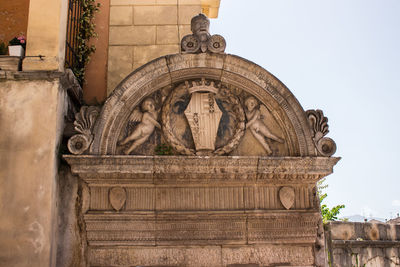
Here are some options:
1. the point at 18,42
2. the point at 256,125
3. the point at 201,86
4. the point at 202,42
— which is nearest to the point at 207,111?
the point at 201,86

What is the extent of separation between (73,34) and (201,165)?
3.19 m

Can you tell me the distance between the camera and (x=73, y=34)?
23.0 ft

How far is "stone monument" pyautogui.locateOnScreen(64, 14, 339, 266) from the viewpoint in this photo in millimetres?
5699

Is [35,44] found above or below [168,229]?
above

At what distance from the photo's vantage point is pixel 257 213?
5.84 m

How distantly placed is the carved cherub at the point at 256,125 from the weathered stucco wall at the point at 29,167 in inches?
103

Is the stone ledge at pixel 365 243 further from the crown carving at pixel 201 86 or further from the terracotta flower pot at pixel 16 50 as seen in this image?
the terracotta flower pot at pixel 16 50

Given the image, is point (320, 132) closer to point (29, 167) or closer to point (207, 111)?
point (207, 111)

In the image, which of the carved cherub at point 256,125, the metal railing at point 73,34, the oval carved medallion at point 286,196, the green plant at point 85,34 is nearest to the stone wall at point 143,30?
the green plant at point 85,34

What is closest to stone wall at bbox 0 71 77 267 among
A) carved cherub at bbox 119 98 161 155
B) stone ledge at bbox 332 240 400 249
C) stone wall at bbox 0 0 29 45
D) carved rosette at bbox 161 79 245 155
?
carved cherub at bbox 119 98 161 155

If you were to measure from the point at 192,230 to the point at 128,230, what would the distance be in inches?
33.6

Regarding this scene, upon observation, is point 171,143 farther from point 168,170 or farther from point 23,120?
point 23,120

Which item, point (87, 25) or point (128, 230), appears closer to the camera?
point (128, 230)

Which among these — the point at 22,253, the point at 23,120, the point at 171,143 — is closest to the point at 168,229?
the point at 171,143
